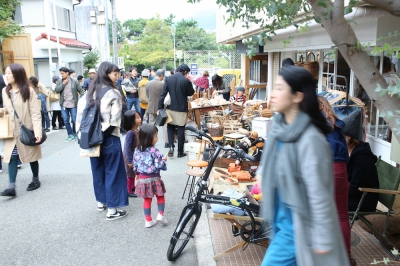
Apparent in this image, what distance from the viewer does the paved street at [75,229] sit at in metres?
3.96

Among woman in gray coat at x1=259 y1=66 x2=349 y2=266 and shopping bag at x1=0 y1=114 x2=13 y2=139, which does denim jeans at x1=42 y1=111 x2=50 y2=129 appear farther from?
woman in gray coat at x1=259 y1=66 x2=349 y2=266

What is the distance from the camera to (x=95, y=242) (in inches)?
169

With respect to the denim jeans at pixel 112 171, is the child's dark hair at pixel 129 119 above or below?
above

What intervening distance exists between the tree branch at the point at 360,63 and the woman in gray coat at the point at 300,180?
0.45 m

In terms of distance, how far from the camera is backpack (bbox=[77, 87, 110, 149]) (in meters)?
4.54

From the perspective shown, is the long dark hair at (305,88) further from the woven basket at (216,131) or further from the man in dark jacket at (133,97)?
the man in dark jacket at (133,97)

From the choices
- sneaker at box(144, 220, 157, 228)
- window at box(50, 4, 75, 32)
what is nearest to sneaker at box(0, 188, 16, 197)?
sneaker at box(144, 220, 157, 228)

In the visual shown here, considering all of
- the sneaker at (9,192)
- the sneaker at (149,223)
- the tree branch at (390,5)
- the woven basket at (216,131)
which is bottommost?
the sneaker at (149,223)

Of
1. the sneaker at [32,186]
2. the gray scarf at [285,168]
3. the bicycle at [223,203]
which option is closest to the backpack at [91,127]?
the bicycle at [223,203]

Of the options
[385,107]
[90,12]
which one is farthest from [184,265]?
[90,12]

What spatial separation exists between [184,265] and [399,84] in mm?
2786

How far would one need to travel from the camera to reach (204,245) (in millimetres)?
4152

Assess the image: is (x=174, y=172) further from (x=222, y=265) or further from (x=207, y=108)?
(x=222, y=265)

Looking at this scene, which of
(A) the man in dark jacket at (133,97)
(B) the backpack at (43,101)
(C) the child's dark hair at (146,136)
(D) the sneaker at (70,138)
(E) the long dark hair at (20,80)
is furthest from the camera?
(A) the man in dark jacket at (133,97)
